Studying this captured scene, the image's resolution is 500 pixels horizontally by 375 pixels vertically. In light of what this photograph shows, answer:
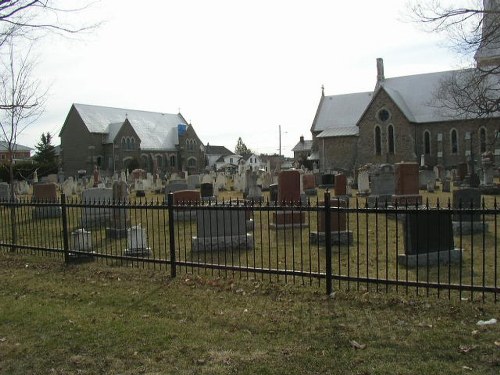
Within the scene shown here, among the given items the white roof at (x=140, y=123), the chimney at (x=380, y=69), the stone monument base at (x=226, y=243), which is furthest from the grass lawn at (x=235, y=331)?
the white roof at (x=140, y=123)

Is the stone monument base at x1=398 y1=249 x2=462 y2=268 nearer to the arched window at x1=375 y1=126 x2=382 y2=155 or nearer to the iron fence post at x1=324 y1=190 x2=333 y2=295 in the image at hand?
the iron fence post at x1=324 y1=190 x2=333 y2=295

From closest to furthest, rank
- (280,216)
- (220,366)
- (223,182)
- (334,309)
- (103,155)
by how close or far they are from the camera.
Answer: (220,366) < (334,309) < (280,216) < (223,182) < (103,155)

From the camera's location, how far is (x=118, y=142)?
206 ft

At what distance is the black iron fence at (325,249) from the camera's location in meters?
6.32

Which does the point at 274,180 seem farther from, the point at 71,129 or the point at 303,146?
the point at 303,146

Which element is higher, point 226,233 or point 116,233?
point 226,233

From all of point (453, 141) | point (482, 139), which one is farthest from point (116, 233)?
point (453, 141)

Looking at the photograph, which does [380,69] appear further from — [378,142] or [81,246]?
[81,246]

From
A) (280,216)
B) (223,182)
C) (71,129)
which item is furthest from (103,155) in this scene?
(280,216)

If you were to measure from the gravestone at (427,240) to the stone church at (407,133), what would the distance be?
3399 centimetres

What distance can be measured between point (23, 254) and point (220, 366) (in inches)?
305

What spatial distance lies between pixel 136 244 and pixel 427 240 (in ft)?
18.3

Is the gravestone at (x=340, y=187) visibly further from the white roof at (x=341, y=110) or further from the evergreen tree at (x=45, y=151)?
the evergreen tree at (x=45, y=151)

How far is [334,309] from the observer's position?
5.75m
